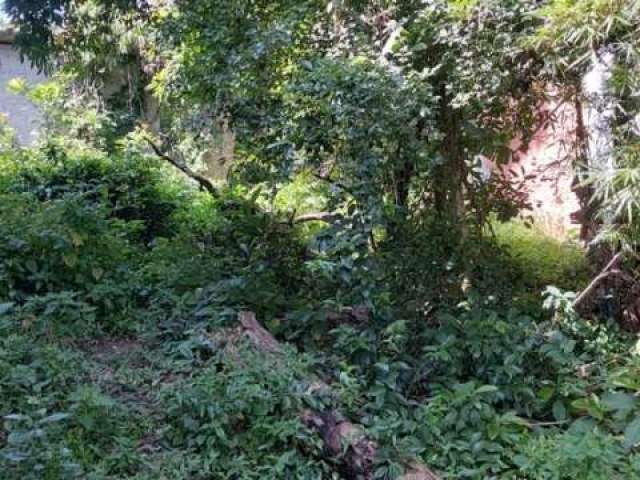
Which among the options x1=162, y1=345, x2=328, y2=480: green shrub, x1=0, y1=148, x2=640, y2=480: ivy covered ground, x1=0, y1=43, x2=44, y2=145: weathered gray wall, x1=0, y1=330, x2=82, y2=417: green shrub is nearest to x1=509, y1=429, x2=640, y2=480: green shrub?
x1=0, y1=148, x2=640, y2=480: ivy covered ground

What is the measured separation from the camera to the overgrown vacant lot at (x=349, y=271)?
274 centimetres

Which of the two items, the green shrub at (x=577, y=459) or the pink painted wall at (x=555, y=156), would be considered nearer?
the green shrub at (x=577, y=459)

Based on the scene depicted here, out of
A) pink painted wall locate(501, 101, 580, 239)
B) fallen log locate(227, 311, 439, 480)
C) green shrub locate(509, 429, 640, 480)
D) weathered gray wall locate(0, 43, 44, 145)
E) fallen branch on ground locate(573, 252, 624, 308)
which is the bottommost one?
green shrub locate(509, 429, 640, 480)

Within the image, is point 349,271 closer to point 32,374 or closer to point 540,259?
point 32,374

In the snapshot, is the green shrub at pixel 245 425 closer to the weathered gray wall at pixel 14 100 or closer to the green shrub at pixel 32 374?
the green shrub at pixel 32 374

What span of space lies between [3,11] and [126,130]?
17.6 feet

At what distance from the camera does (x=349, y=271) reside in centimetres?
344

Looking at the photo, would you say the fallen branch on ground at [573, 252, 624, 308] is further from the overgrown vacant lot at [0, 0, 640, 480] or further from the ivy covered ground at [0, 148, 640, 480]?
the ivy covered ground at [0, 148, 640, 480]

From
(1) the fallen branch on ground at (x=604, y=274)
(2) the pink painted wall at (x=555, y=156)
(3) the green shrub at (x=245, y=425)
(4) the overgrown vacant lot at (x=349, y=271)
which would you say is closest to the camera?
(3) the green shrub at (x=245, y=425)

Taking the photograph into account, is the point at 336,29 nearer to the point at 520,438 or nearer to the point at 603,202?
the point at 603,202

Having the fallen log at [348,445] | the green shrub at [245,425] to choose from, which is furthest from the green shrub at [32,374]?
the fallen log at [348,445]

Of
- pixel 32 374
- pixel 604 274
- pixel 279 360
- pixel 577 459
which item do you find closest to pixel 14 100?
pixel 32 374

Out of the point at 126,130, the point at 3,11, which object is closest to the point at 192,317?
the point at 3,11

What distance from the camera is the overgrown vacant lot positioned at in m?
2.74
